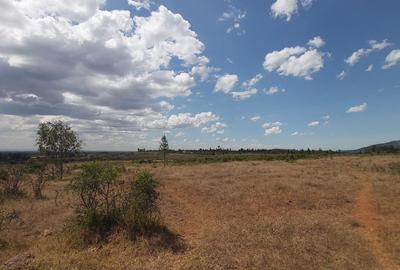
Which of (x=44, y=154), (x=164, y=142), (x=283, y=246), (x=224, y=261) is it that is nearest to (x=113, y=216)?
(x=224, y=261)

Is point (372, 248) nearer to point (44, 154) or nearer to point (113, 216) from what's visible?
point (113, 216)

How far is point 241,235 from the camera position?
38.8 feet

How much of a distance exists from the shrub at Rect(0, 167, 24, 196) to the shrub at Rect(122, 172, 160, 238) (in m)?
11.1

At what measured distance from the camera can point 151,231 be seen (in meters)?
11.3

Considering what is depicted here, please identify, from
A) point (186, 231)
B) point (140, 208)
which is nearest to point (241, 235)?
point (186, 231)

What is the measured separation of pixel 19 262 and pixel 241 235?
678 cm

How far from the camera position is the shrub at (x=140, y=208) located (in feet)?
36.6

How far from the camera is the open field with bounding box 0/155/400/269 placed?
9.25 m

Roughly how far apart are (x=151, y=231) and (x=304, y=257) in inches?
189

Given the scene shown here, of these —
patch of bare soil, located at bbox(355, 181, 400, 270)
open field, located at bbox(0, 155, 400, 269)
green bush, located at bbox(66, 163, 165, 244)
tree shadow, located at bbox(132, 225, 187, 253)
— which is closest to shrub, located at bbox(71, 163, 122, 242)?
green bush, located at bbox(66, 163, 165, 244)

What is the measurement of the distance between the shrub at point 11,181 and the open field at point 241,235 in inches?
60.5

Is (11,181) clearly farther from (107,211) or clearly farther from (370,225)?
(370,225)

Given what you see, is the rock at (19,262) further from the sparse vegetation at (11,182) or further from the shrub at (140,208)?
the sparse vegetation at (11,182)

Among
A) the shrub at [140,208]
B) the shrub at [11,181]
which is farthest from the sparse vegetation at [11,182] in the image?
the shrub at [140,208]
